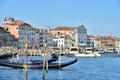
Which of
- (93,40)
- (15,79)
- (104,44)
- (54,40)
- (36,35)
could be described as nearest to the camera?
(15,79)

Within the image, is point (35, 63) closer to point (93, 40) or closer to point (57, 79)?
point (57, 79)

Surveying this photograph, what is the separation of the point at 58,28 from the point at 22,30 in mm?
10562

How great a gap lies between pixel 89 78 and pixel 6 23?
3243cm

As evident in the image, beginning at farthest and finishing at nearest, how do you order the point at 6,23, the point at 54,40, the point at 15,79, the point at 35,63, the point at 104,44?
the point at 104,44 < the point at 54,40 < the point at 6,23 < the point at 35,63 < the point at 15,79

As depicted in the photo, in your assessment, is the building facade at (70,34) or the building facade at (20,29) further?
the building facade at (70,34)

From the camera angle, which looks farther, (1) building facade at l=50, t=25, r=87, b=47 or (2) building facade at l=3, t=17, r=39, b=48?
(1) building facade at l=50, t=25, r=87, b=47

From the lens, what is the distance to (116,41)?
7588 centimetres

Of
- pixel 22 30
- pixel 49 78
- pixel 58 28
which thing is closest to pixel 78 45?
pixel 58 28

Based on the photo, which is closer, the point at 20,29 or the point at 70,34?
the point at 20,29

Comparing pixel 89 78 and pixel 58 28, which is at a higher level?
pixel 58 28

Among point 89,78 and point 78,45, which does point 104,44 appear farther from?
point 89,78

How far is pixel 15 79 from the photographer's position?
619 inches

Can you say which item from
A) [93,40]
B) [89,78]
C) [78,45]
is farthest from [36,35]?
[89,78]

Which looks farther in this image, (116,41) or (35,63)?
(116,41)
